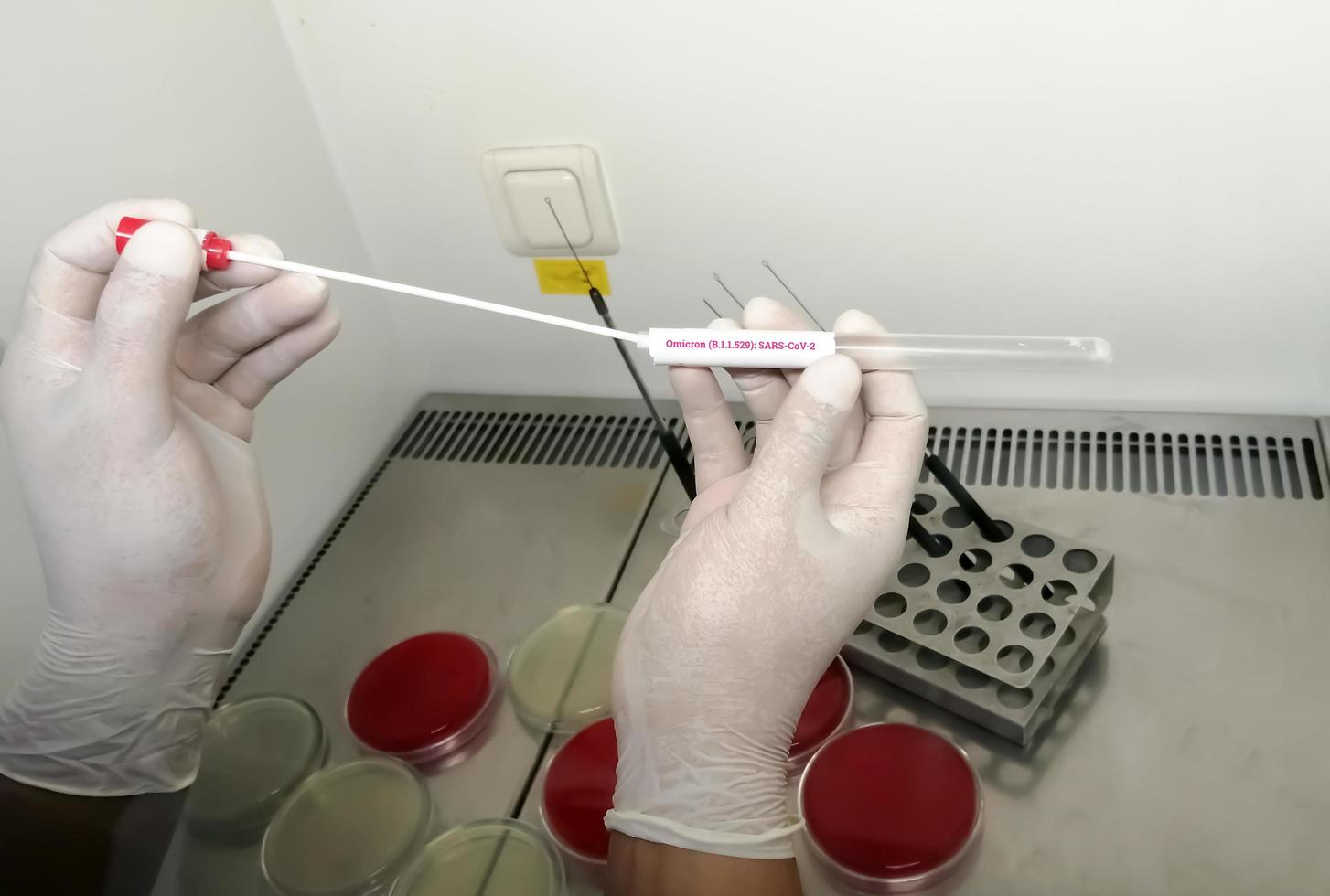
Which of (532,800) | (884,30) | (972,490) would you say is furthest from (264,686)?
(884,30)

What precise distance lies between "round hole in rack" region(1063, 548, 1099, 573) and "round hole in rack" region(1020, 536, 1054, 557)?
0.02 m

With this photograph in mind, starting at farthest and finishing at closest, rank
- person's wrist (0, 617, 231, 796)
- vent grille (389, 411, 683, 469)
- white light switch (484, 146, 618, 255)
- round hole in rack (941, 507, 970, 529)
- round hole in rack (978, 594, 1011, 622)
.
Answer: vent grille (389, 411, 683, 469) → white light switch (484, 146, 618, 255) → round hole in rack (941, 507, 970, 529) → round hole in rack (978, 594, 1011, 622) → person's wrist (0, 617, 231, 796)

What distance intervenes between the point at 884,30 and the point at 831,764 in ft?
2.29

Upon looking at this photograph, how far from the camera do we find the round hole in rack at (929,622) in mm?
872

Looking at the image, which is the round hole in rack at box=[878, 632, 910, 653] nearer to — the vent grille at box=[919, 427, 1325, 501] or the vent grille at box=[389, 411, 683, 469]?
the vent grille at box=[919, 427, 1325, 501]

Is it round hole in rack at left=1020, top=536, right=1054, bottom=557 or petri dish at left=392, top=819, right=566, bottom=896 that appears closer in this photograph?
petri dish at left=392, top=819, right=566, bottom=896

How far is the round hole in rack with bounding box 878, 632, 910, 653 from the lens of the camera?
0.88 meters

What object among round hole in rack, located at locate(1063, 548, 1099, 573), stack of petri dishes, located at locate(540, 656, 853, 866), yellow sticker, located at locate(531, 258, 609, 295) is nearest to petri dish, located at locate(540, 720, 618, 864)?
stack of petri dishes, located at locate(540, 656, 853, 866)

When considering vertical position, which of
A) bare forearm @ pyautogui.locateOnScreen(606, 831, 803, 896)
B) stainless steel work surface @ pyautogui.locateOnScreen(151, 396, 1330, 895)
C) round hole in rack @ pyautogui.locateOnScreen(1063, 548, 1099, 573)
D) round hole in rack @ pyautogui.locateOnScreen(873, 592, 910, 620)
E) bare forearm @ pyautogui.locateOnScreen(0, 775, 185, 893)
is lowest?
stainless steel work surface @ pyautogui.locateOnScreen(151, 396, 1330, 895)

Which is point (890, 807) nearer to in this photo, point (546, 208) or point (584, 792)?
point (584, 792)

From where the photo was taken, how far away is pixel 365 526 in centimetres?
121

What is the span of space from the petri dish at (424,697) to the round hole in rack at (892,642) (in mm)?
392

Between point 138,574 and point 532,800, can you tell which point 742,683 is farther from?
point 138,574

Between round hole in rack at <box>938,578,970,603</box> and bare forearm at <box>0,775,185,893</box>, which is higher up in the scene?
bare forearm at <box>0,775,185,893</box>
